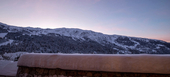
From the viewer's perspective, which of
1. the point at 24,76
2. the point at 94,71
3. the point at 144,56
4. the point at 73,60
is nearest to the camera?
the point at 144,56

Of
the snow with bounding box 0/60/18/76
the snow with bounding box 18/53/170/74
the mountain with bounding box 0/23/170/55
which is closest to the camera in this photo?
the snow with bounding box 18/53/170/74

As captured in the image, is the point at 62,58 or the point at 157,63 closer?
the point at 157,63

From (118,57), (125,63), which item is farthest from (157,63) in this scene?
(118,57)

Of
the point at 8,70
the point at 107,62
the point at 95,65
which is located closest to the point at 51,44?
the point at 8,70

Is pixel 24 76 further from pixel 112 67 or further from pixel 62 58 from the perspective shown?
pixel 112 67

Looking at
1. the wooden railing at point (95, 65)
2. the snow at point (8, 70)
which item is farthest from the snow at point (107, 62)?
the snow at point (8, 70)

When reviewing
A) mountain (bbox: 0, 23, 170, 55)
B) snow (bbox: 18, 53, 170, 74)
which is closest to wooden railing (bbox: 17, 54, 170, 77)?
snow (bbox: 18, 53, 170, 74)

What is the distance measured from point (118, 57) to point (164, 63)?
93 centimetres

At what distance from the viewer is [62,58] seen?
3021mm

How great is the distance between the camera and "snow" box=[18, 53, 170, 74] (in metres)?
2.31

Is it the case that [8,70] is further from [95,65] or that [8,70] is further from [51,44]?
[51,44]

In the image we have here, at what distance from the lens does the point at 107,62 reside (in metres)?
2.60

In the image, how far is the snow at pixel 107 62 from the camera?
2.31 m

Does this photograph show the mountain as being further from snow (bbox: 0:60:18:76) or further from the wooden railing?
the wooden railing
